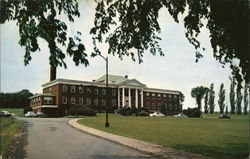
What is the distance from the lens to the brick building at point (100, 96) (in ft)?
302

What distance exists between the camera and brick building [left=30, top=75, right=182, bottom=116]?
302 feet

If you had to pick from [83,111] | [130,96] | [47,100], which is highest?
[130,96]

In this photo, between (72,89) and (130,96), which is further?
(130,96)

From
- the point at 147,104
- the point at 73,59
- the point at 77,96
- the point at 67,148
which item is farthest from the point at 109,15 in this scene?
the point at 147,104

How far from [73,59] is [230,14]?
6847 mm

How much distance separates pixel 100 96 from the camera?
333 ft

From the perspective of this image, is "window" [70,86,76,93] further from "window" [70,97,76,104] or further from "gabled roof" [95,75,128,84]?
"gabled roof" [95,75,128,84]

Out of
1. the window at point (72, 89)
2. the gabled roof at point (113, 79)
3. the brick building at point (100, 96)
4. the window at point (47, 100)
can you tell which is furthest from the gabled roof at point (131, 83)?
the window at point (47, 100)

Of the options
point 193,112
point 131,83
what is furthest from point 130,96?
point 193,112

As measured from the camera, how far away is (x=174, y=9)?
16.2 m

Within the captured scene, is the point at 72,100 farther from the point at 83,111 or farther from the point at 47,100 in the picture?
the point at 83,111

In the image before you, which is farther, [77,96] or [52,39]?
[77,96]

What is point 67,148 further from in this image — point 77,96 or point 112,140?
point 77,96

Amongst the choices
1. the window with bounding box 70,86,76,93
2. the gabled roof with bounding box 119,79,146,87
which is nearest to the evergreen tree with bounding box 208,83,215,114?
the gabled roof with bounding box 119,79,146,87
